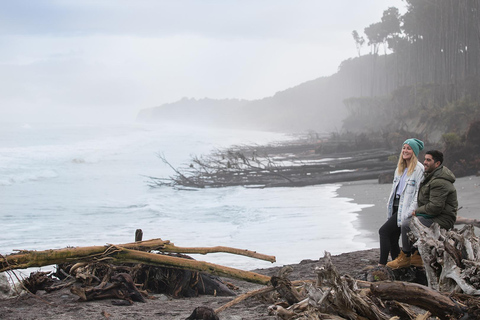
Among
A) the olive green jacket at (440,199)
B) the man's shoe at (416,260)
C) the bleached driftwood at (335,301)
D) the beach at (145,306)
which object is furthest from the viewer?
the man's shoe at (416,260)

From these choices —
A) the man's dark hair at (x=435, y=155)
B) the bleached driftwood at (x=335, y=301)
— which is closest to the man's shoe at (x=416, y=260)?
the man's dark hair at (x=435, y=155)

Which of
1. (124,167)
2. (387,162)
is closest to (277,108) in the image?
(124,167)

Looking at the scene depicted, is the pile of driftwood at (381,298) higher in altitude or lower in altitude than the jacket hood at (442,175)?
lower

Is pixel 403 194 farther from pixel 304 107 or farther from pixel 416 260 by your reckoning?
pixel 304 107

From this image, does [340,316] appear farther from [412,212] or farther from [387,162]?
[387,162]

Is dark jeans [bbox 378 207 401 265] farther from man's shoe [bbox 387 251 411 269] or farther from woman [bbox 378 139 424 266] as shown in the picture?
man's shoe [bbox 387 251 411 269]

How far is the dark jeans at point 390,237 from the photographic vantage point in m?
5.43

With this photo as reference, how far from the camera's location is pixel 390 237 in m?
5.48

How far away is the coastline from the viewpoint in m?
9.22

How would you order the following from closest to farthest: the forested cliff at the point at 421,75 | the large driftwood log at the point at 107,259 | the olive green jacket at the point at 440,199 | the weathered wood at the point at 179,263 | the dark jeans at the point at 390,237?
the large driftwood log at the point at 107,259 → the weathered wood at the point at 179,263 → the olive green jacket at the point at 440,199 → the dark jeans at the point at 390,237 → the forested cliff at the point at 421,75

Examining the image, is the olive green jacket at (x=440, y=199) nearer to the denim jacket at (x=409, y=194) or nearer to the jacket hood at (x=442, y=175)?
the jacket hood at (x=442, y=175)

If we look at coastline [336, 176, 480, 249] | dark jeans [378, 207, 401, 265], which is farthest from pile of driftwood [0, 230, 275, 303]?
coastline [336, 176, 480, 249]

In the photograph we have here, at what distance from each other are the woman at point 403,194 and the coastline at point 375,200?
1.39 meters

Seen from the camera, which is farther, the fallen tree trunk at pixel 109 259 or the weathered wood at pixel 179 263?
the weathered wood at pixel 179 263
